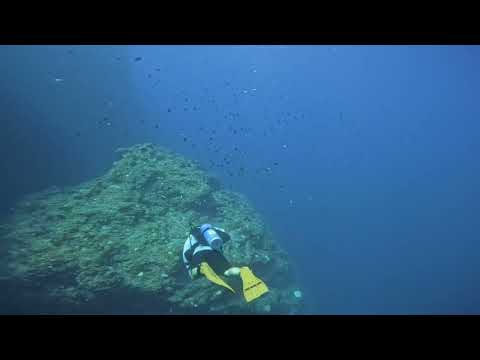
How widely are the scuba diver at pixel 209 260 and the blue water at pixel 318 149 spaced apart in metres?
6.94

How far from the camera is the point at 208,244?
7.07 meters

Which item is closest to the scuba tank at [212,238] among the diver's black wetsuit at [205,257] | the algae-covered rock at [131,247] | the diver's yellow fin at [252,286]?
the diver's black wetsuit at [205,257]

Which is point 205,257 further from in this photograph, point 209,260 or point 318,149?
point 318,149

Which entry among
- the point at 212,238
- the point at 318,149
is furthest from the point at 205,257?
the point at 318,149

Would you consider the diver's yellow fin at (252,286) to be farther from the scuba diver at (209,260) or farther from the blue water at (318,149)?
the blue water at (318,149)

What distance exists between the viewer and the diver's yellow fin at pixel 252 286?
6.56 m

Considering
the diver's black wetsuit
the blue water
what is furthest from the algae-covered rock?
the blue water

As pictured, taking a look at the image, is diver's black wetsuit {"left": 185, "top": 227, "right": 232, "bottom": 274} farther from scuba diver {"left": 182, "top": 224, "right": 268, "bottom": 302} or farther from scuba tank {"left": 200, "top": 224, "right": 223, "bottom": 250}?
scuba tank {"left": 200, "top": 224, "right": 223, "bottom": 250}

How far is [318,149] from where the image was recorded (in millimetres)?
80938

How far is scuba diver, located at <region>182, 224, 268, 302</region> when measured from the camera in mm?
6730

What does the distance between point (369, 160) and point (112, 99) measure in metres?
67.3

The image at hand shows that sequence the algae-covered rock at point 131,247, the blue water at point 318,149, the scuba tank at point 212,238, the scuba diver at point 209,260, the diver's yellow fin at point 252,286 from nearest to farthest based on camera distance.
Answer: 1. the diver's yellow fin at point 252,286
2. the scuba diver at point 209,260
3. the scuba tank at point 212,238
4. the algae-covered rock at point 131,247
5. the blue water at point 318,149
